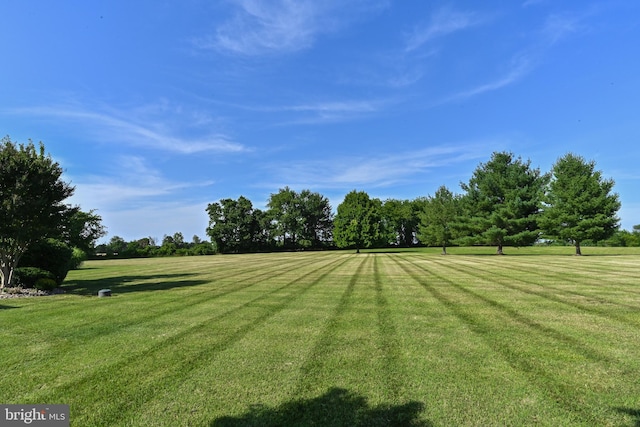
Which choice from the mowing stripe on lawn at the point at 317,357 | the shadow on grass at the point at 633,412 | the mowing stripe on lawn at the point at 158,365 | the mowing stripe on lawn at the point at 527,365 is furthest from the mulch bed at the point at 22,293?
the shadow on grass at the point at 633,412

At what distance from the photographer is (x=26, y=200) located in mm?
14188

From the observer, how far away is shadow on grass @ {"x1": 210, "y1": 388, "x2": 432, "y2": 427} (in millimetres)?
3885

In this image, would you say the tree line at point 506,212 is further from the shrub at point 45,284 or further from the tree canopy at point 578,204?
the shrub at point 45,284

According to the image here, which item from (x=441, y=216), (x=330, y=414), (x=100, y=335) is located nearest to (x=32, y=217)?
(x=100, y=335)

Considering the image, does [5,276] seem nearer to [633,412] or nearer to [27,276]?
[27,276]

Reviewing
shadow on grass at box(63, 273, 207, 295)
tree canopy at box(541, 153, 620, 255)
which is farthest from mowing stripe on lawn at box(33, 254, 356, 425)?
tree canopy at box(541, 153, 620, 255)

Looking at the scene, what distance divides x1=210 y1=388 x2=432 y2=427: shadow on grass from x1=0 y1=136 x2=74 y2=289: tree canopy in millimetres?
15844

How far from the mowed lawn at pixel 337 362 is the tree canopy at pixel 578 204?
102ft

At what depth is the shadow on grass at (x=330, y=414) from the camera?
3885 millimetres

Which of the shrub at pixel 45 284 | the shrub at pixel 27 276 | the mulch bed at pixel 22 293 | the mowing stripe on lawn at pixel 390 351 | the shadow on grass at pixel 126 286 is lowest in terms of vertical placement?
the mowing stripe on lawn at pixel 390 351

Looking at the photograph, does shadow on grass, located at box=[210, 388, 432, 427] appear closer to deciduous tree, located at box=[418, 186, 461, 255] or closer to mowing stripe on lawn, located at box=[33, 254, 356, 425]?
mowing stripe on lawn, located at box=[33, 254, 356, 425]

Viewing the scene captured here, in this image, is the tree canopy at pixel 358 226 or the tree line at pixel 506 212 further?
the tree canopy at pixel 358 226

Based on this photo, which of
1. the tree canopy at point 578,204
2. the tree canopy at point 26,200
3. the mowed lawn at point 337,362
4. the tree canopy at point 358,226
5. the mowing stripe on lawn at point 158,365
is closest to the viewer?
the mowed lawn at point 337,362

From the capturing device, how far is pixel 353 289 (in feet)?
45.8
